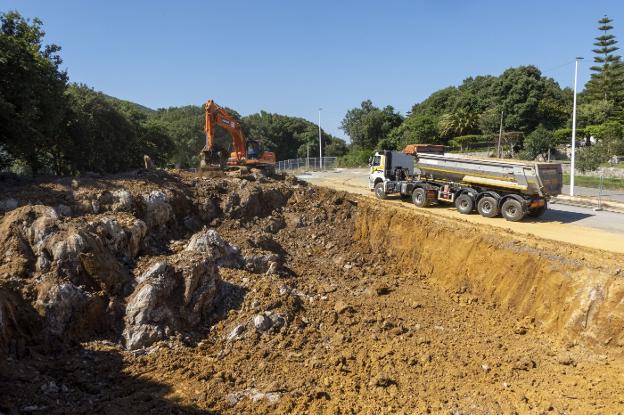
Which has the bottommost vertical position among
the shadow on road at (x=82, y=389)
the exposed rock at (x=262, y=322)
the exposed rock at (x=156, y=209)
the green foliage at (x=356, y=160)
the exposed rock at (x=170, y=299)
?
the shadow on road at (x=82, y=389)

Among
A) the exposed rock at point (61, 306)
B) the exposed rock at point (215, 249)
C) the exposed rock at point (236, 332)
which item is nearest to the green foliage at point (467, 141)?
the exposed rock at point (215, 249)

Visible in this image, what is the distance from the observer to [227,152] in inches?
777

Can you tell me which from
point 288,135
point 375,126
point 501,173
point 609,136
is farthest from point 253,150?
point 288,135

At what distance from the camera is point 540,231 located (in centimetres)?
1639

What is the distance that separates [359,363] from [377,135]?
5414 centimetres

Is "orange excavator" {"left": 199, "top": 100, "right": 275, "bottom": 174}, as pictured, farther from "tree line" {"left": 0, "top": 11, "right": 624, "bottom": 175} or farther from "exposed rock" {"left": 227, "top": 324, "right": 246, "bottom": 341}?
"exposed rock" {"left": 227, "top": 324, "right": 246, "bottom": 341}

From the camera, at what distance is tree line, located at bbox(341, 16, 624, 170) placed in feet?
134

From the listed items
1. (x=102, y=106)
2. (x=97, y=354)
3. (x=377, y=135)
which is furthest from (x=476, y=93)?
(x=97, y=354)

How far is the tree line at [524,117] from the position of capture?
40.8 meters

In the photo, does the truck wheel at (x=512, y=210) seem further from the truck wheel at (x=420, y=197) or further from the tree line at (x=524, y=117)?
the tree line at (x=524, y=117)

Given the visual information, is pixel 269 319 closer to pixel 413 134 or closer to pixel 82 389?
pixel 82 389

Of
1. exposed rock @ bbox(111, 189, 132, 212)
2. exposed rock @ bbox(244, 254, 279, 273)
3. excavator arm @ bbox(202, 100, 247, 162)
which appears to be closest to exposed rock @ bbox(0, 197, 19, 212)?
exposed rock @ bbox(111, 189, 132, 212)

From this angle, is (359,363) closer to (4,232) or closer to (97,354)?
(97,354)

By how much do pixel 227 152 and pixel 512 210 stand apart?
12207 millimetres
